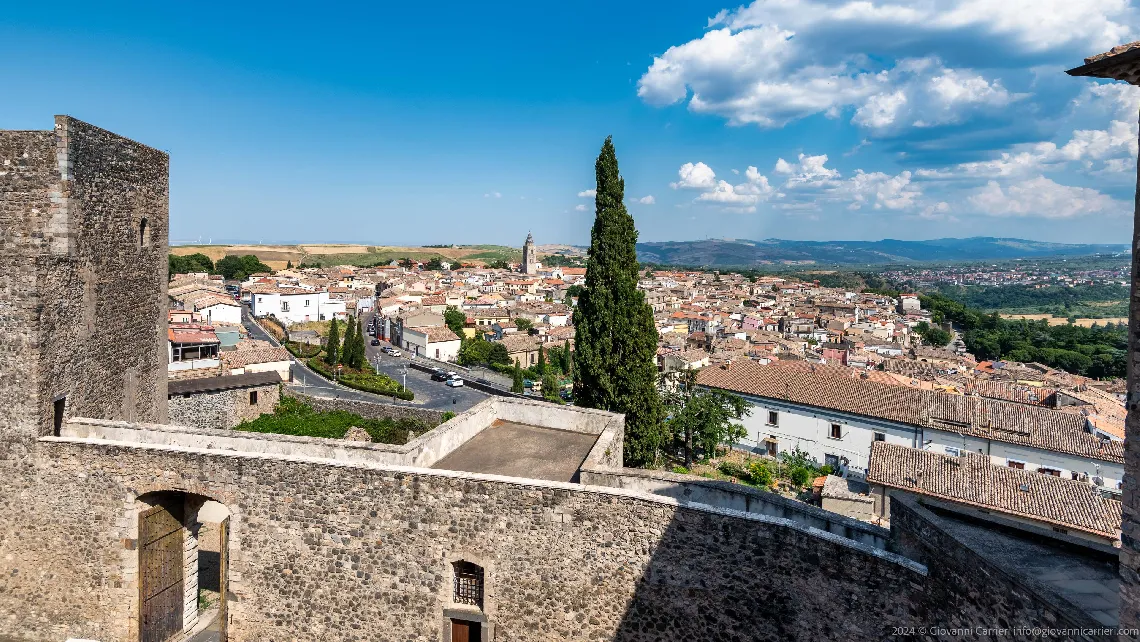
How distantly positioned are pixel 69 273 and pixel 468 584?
827 cm

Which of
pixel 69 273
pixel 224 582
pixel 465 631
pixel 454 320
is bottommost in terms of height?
pixel 454 320

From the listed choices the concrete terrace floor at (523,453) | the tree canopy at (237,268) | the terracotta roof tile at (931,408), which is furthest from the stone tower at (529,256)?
the concrete terrace floor at (523,453)

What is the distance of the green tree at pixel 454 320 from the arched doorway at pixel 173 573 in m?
62.2

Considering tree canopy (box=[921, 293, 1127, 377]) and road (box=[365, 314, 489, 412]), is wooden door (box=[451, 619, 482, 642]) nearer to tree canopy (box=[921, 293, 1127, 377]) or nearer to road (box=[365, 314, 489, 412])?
road (box=[365, 314, 489, 412])

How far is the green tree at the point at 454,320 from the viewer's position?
77062 mm

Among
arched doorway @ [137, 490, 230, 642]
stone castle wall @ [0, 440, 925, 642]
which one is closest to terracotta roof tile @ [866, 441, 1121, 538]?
stone castle wall @ [0, 440, 925, 642]

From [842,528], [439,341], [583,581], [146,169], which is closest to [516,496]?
[583,581]

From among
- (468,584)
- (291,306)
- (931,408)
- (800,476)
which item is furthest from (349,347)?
(468,584)

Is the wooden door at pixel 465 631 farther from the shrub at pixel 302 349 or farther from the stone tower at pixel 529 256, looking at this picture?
the stone tower at pixel 529 256

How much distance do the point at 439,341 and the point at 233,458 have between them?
56.7m

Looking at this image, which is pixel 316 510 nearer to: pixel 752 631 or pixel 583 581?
pixel 583 581

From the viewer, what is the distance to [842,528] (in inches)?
357

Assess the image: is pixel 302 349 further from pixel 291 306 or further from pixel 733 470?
pixel 733 470

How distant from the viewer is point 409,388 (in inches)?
1949
